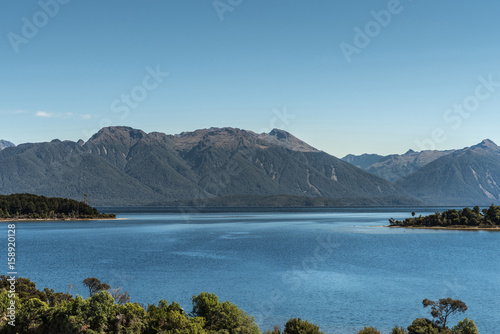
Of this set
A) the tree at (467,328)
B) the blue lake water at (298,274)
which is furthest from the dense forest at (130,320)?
the blue lake water at (298,274)

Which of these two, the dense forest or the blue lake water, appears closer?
the dense forest

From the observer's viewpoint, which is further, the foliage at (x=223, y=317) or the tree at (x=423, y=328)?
the tree at (x=423, y=328)

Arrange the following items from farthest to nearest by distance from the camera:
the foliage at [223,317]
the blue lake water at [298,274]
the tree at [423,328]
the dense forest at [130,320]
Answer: the blue lake water at [298,274], the tree at [423,328], the foliage at [223,317], the dense forest at [130,320]

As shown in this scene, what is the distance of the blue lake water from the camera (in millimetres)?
61188

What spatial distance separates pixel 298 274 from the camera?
88.8 metres

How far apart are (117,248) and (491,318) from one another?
317 feet

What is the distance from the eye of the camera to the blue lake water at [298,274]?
61188 mm

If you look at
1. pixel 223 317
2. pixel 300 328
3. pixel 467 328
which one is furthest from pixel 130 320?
pixel 467 328

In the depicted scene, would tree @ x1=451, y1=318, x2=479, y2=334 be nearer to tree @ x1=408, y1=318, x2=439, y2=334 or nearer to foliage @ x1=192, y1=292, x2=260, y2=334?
tree @ x1=408, y1=318, x2=439, y2=334

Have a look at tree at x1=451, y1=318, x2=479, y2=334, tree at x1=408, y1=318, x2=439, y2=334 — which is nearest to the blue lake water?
tree at x1=408, y1=318, x2=439, y2=334

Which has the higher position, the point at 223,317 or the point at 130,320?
the point at 130,320

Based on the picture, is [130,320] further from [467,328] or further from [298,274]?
[298,274]

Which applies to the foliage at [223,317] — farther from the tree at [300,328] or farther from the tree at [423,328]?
the tree at [423,328]

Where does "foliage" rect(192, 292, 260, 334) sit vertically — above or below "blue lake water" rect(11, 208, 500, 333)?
above
